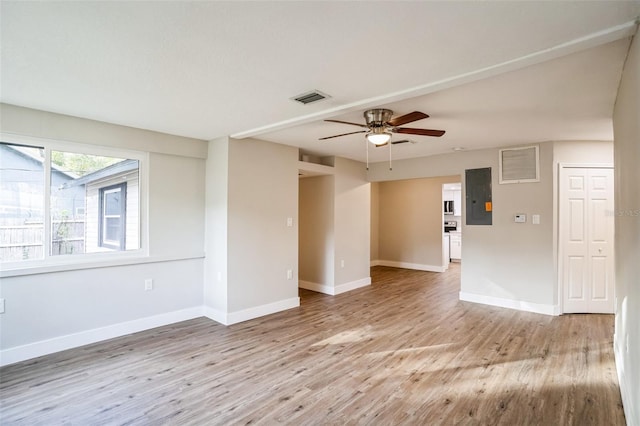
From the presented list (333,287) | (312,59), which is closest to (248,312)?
(333,287)

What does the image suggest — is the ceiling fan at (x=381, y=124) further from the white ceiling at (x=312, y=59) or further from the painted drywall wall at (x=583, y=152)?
the painted drywall wall at (x=583, y=152)

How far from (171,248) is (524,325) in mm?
4608

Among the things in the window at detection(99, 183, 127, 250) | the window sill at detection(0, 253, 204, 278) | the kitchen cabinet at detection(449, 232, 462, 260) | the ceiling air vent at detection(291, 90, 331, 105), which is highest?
the ceiling air vent at detection(291, 90, 331, 105)

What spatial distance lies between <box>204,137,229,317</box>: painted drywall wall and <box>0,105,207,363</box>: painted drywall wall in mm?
108

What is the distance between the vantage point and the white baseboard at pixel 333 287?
231 inches

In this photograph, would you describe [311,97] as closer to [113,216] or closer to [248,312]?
→ [113,216]

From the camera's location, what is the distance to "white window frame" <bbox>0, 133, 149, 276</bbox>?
10.6 feet

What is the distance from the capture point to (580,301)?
4719 mm

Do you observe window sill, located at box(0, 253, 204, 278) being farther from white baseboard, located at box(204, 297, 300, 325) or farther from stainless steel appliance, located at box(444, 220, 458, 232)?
stainless steel appliance, located at box(444, 220, 458, 232)

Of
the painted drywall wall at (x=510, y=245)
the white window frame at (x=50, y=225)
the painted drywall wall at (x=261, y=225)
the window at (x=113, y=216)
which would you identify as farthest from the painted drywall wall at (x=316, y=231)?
the window at (x=113, y=216)

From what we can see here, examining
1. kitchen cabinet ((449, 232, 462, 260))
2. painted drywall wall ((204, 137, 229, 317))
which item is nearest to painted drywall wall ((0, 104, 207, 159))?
painted drywall wall ((204, 137, 229, 317))

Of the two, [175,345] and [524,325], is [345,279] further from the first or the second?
[175,345]

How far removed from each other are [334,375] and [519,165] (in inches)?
158

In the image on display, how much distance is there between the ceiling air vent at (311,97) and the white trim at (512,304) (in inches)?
165
